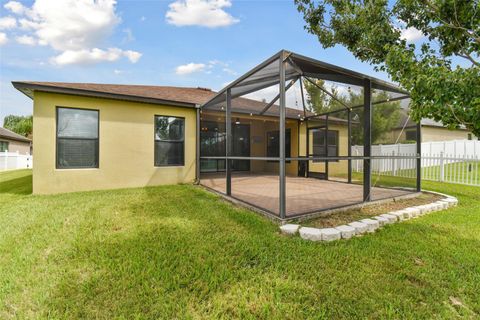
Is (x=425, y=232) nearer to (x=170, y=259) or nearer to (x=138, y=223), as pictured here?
(x=170, y=259)

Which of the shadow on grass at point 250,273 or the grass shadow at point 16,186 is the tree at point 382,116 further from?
the grass shadow at point 16,186

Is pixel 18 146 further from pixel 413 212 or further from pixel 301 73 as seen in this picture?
pixel 413 212

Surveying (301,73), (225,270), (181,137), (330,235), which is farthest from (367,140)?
(181,137)

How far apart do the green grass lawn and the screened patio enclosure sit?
46.0 inches

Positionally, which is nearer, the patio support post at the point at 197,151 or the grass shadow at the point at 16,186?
the grass shadow at the point at 16,186

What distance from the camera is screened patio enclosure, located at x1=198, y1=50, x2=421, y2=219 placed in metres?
4.32

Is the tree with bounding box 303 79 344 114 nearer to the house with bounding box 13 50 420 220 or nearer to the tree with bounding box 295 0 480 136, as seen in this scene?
the house with bounding box 13 50 420 220

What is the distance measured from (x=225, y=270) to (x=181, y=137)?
19.8 ft

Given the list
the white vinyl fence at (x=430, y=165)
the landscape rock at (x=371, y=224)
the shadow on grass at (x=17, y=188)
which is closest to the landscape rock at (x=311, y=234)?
the landscape rock at (x=371, y=224)

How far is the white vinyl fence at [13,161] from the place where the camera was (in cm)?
1432

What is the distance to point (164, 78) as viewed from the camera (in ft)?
44.7

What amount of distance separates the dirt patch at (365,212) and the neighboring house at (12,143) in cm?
2384

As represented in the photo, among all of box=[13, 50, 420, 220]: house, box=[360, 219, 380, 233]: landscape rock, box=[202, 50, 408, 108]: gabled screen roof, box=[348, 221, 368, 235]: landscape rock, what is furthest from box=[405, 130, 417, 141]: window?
box=[348, 221, 368, 235]: landscape rock

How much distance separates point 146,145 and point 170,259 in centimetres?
530
